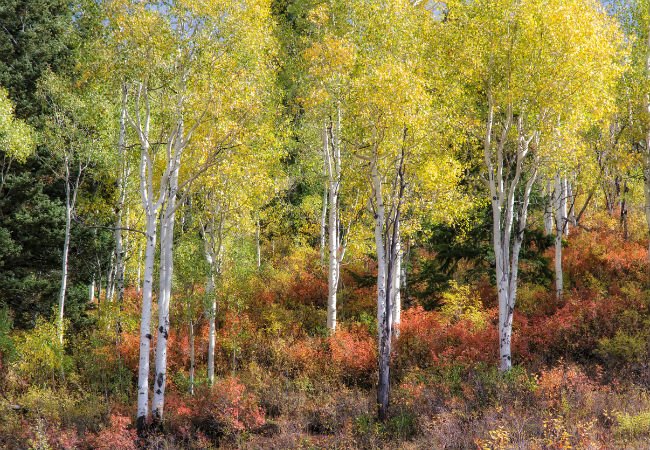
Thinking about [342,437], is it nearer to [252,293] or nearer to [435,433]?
[435,433]

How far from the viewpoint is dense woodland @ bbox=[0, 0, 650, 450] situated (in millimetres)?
12406

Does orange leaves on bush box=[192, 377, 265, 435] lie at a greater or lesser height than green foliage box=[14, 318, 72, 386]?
lesser

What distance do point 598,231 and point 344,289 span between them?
11637 mm

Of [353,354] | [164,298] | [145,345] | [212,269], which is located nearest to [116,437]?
[145,345]

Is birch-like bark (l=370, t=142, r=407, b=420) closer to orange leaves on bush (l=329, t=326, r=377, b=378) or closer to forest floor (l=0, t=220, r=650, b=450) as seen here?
forest floor (l=0, t=220, r=650, b=450)

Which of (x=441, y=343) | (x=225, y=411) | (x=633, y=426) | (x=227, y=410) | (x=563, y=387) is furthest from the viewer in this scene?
(x=441, y=343)

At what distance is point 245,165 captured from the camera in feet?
51.9

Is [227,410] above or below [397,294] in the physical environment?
below

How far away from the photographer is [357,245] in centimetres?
1728

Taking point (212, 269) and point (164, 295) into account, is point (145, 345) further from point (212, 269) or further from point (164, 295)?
point (212, 269)

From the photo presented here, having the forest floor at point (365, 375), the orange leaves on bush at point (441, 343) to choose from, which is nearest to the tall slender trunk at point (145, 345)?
the forest floor at point (365, 375)

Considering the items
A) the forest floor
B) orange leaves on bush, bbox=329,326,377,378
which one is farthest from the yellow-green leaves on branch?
orange leaves on bush, bbox=329,326,377,378

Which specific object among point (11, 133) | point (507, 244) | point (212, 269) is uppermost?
point (11, 133)

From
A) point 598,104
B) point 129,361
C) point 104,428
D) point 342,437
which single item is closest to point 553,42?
point 598,104
